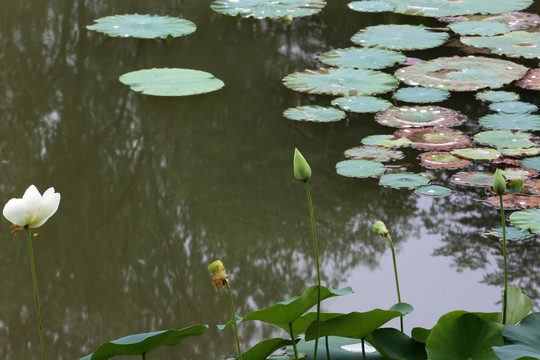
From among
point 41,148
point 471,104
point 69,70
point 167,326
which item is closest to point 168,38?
point 69,70

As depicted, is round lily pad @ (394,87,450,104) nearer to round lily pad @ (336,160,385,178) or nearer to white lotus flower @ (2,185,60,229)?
round lily pad @ (336,160,385,178)

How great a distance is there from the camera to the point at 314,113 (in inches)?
150

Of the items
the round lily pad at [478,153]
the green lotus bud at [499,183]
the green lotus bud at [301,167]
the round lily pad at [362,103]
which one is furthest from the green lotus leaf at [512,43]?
the green lotus bud at [301,167]

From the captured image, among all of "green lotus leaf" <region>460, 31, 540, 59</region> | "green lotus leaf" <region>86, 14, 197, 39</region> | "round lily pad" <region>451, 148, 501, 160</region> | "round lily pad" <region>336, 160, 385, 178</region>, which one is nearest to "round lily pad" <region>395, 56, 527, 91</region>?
"green lotus leaf" <region>460, 31, 540, 59</region>

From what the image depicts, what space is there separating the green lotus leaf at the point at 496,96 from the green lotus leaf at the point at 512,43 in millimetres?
609

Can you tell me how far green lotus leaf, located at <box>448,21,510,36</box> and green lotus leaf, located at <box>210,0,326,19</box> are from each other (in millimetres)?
1020

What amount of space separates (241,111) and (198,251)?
136 centimetres

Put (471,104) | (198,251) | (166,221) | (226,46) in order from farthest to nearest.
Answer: (226,46) < (471,104) < (166,221) < (198,251)

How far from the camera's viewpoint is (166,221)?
2967 mm

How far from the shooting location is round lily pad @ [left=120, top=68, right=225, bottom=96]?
4.06 metres

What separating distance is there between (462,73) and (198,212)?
6.40 feet

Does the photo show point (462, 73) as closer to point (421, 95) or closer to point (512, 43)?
point (421, 95)

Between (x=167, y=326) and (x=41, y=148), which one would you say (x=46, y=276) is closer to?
(x=167, y=326)

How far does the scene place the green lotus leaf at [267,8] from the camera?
211 inches
